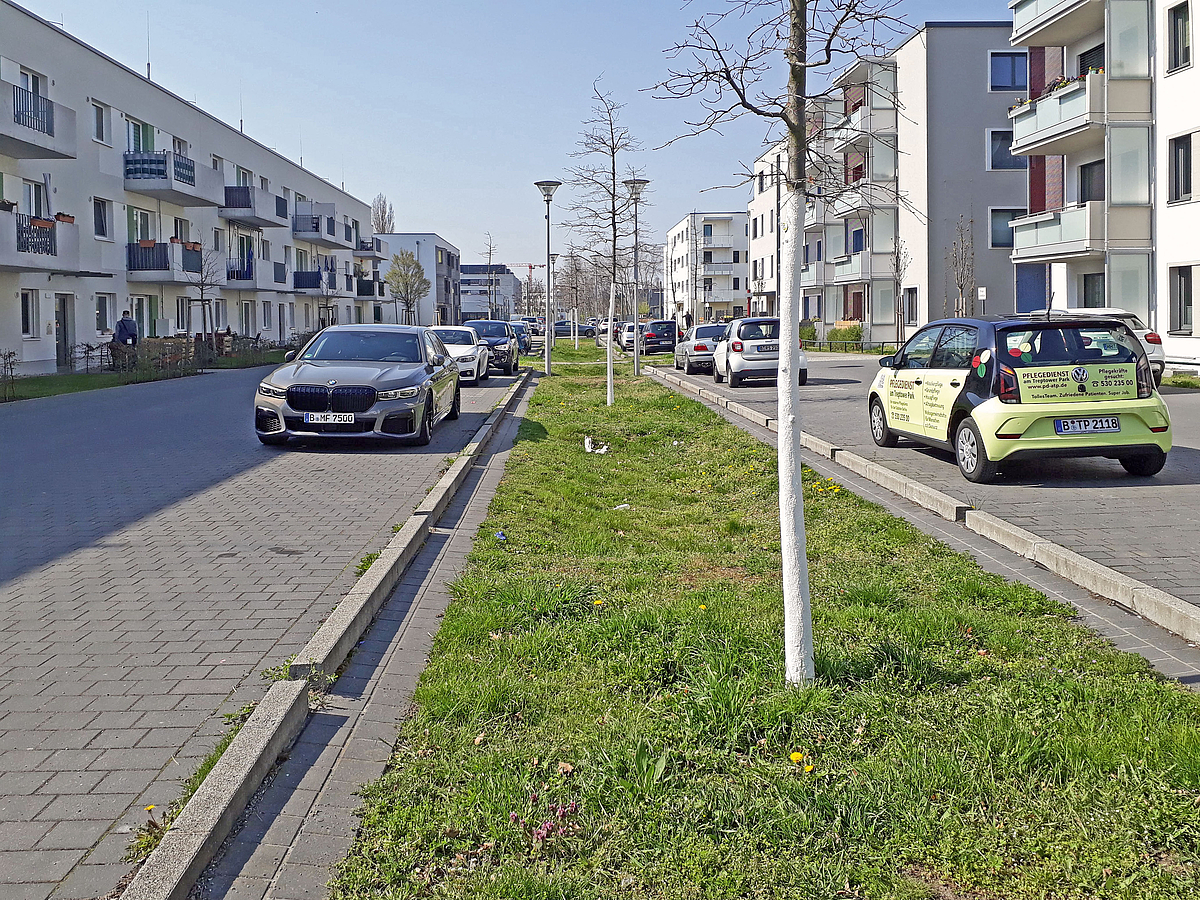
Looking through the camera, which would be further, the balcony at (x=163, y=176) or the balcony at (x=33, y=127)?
the balcony at (x=163, y=176)

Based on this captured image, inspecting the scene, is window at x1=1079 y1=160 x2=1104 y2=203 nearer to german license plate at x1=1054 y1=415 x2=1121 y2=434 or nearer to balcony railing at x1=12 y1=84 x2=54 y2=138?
german license plate at x1=1054 y1=415 x2=1121 y2=434

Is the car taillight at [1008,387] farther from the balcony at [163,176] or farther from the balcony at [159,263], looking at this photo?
the balcony at [163,176]

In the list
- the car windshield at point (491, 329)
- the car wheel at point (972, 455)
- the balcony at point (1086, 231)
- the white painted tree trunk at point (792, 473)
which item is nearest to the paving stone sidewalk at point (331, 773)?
the white painted tree trunk at point (792, 473)

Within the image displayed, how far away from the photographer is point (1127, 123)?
94.9ft

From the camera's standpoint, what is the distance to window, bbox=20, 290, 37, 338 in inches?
1339

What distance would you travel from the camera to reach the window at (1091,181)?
3160cm

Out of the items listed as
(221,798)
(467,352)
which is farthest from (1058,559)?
(467,352)

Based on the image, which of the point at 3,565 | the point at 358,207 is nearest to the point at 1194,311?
the point at 3,565

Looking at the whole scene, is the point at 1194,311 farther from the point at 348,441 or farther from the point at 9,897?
the point at 9,897

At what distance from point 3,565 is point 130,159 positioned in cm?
3879

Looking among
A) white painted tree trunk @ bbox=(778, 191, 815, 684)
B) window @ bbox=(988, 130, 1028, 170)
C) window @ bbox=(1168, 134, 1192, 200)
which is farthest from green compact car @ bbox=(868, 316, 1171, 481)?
window @ bbox=(988, 130, 1028, 170)

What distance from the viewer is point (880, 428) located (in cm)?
1351

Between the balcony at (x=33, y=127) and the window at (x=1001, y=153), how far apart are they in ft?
115

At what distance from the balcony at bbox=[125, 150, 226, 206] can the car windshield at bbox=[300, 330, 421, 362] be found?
99.2 feet
